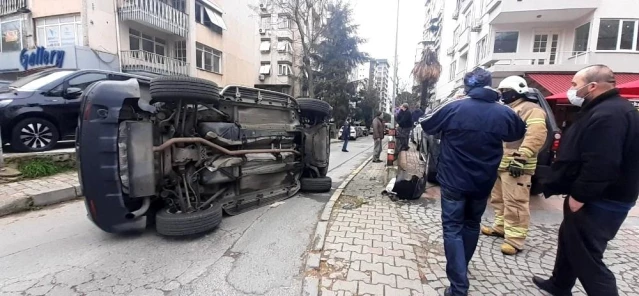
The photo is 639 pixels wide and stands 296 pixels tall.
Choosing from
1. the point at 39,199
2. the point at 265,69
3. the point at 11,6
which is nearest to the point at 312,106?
the point at 39,199

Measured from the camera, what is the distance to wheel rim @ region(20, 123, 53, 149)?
6.04m

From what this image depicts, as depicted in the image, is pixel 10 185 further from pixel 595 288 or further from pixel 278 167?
pixel 595 288

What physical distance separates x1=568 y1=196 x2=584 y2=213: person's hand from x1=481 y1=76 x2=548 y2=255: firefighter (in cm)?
119

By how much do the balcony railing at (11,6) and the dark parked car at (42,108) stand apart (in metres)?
13.0

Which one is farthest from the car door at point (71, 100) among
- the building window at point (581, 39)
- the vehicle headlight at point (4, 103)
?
the building window at point (581, 39)

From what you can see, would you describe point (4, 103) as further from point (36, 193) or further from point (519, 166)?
point (519, 166)

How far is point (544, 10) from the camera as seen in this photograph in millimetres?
15930

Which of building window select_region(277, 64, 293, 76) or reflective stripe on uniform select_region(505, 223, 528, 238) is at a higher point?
building window select_region(277, 64, 293, 76)

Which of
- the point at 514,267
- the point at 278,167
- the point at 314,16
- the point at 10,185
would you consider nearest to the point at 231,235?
the point at 278,167

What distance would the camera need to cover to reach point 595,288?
2.16m

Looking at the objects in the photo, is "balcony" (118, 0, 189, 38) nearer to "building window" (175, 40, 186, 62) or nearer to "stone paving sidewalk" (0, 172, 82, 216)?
"building window" (175, 40, 186, 62)

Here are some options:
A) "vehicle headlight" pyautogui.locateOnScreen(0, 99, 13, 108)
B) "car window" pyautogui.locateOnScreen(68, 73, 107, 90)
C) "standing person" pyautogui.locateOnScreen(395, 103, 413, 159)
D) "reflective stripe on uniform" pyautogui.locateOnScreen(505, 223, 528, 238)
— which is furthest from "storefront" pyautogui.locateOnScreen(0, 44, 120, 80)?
"reflective stripe on uniform" pyautogui.locateOnScreen(505, 223, 528, 238)

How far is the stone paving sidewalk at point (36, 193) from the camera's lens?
4.39m

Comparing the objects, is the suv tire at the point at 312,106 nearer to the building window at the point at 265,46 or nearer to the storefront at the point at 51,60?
the storefront at the point at 51,60
